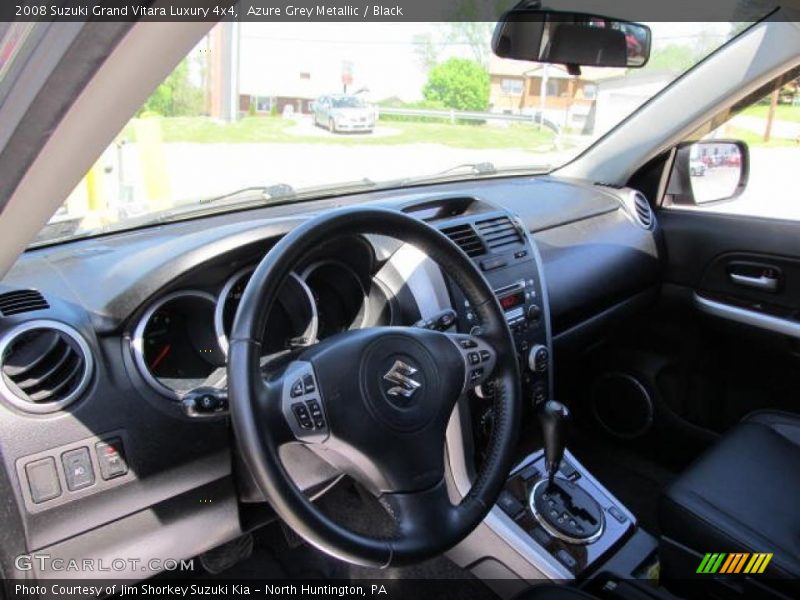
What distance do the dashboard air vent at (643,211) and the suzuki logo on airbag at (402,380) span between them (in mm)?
1884

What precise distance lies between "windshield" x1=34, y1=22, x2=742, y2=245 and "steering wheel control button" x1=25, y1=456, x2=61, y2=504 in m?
0.59

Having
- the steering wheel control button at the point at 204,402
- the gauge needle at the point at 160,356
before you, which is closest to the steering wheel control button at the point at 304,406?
the steering wheel control button at the point at 204,402

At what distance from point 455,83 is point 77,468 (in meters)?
2.04

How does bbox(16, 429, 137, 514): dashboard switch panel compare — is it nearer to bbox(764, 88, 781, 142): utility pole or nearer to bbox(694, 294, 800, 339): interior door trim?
bbox(694, 294, 800, 339): interior door trim

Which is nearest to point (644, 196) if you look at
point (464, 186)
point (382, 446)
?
point (464, 186)

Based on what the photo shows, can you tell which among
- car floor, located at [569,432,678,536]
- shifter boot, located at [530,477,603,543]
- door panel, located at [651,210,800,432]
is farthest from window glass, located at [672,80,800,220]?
shifter boot, located at [530,477,603,543]

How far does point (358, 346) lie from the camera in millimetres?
1362

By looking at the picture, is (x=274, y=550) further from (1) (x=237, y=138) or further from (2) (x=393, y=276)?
(1) (x=237, y=138)

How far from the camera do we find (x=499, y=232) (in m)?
2.26

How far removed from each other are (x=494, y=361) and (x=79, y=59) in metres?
1.06

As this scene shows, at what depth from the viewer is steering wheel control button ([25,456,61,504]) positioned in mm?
1367

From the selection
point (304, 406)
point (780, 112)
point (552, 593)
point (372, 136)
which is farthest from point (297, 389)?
point (780, 112)

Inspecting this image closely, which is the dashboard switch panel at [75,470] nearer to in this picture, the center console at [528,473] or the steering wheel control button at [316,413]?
the steering wheel control button at [316,413]

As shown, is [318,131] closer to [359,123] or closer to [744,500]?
[359,123]
